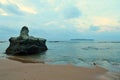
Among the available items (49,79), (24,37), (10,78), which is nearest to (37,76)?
(49,79)

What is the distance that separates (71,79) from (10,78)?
357cm

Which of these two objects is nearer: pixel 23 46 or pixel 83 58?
pixel 83 58

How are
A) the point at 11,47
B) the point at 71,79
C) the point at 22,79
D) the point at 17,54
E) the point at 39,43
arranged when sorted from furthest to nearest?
the point at 39,43, the point at 11,47, the point at 17,54, the point at 71,79, the point at 22,79

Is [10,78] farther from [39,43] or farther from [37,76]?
[39,43]

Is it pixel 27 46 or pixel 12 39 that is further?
pixel 12 39

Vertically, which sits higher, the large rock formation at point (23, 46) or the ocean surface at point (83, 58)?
the large rock formation at point (23, 46)

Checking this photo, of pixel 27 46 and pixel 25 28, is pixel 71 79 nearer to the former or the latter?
pixel 27 46

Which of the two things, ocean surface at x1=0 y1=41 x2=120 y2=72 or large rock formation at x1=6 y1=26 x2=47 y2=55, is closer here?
ocean surface at x1=0 y1=41 x2=120 y2=72

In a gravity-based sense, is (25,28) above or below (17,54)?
above

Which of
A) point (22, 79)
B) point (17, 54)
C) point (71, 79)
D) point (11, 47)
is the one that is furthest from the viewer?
point (11, 47)

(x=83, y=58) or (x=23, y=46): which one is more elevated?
(x=23, y=46)

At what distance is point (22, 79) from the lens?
37.1ft

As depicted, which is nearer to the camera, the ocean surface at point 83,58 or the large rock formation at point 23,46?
the ocean surface at point 83,58

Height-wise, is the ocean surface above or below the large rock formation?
below
